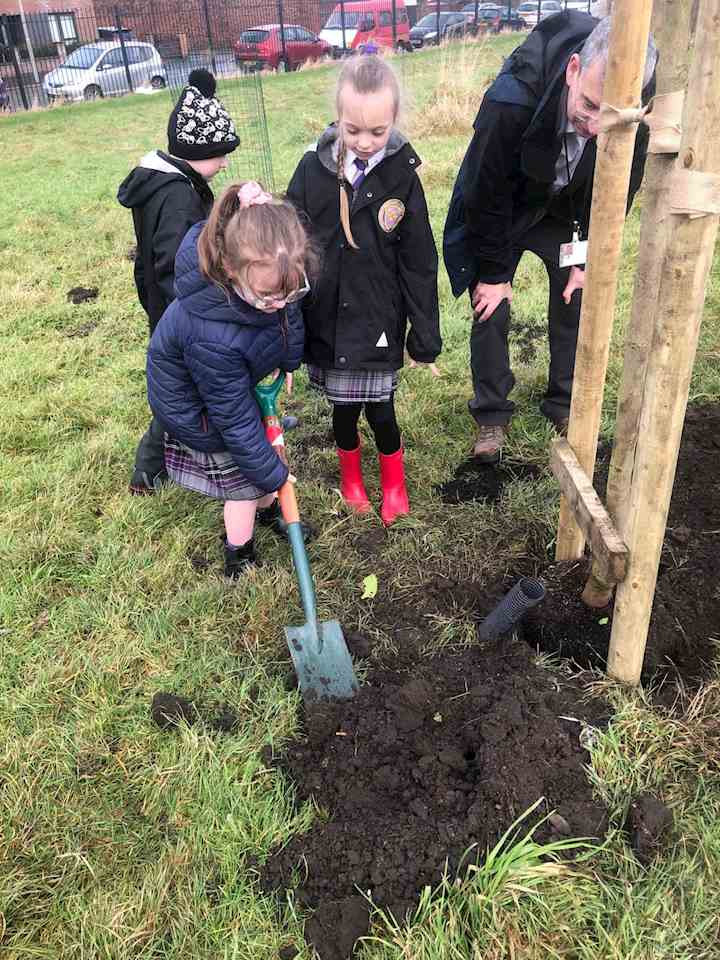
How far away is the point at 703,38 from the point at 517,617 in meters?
1.56

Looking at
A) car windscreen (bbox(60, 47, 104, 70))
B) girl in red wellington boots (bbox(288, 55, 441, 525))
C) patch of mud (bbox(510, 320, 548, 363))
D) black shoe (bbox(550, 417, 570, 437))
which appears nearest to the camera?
girl in red wellington boots (bbox(288, 55, 441, 525))

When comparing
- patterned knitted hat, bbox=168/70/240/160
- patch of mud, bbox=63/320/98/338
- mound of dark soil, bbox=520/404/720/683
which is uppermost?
patterned knitted hat, bbox=168/70/240/160

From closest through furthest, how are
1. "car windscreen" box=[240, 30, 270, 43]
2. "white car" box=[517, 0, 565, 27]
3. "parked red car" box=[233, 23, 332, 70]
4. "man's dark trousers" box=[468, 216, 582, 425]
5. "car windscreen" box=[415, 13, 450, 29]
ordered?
1. "man's dark trousers" box=[468, 216, 582, 425]
2. "parked red car" box=[233, 23, 332, 70]
3. "car windscreen" box=[240, 30, 270, 43]
4. "car windscreen" box=[415, 13, 450, 29]
5. "white car" box=[517, 0, 565, 27]

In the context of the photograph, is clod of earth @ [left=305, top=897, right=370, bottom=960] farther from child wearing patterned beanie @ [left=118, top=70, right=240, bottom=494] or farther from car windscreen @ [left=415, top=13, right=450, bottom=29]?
car windscreen @ [left=415, top=13, right=450, bottom=29]

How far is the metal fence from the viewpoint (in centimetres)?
2031

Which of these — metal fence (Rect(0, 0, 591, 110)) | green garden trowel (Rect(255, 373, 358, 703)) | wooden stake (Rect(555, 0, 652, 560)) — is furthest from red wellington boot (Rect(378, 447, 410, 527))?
metal fence (Rect(0, 0, 591, 110))

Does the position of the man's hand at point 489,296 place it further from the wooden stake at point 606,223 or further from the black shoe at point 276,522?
the black shoe at point 276,522

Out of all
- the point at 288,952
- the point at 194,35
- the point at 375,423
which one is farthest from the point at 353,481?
the point at 194,35

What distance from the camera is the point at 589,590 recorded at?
94.2 inches

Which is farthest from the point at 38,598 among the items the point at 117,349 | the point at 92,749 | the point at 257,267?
the point at 117,349

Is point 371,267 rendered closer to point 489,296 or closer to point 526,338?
point 489,296

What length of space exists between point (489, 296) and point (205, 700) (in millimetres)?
2058

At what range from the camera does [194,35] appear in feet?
73.5

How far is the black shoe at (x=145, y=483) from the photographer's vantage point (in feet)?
11.0
